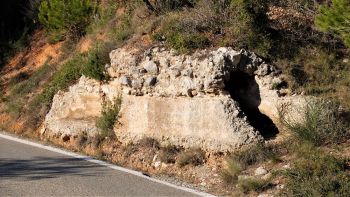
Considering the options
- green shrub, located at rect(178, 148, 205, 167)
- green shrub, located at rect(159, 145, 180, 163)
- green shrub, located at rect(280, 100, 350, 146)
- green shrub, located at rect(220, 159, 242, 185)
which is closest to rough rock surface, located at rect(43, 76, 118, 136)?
green shrub, located at rect(159, 145, 180, 163)

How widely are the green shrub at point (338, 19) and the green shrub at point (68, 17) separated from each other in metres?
9.83

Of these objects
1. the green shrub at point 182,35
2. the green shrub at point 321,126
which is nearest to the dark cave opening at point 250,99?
the green shrub at point 321,126

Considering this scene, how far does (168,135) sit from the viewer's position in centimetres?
984

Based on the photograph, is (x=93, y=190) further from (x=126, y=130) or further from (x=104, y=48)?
(x=104, y=48)

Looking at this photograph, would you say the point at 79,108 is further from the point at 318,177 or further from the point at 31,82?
the point at 318,177

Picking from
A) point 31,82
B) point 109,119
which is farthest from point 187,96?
point 31,82

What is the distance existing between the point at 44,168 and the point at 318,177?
4895mm

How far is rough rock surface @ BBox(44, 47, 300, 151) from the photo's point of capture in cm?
911

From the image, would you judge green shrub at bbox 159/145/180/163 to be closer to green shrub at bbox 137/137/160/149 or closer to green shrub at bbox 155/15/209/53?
green shrub at bbox 137/137/160/149

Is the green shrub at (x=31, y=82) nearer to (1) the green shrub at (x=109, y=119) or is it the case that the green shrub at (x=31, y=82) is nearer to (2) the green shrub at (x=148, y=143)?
(1) the green shrub at (x=109, y=119)

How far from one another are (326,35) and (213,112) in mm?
3294

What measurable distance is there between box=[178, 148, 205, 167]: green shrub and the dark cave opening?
116 centimetres

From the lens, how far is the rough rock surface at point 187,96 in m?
9.11

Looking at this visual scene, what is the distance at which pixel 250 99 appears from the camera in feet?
31.9
